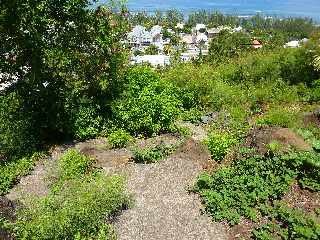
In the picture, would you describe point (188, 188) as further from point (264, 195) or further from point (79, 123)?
point (79, 123)

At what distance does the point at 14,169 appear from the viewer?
9.45m

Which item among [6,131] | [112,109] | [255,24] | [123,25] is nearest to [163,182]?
[112,109]

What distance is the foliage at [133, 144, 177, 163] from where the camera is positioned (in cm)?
932

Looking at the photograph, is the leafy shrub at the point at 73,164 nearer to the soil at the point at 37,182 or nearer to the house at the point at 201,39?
the soil at the point at 37,182

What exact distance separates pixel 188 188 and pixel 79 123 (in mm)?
3805

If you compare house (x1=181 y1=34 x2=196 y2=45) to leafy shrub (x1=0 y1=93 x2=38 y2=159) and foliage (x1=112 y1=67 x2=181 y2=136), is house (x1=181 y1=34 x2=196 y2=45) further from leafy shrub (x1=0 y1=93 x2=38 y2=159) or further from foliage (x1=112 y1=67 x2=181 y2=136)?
leafy shrub (x1=0 y1=93 x2=38 y2=159)

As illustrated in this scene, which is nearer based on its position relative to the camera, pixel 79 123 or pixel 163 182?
pixel 163 182

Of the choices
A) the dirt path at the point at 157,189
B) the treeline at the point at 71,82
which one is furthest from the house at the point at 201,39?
the dirt path at the point at 157,189

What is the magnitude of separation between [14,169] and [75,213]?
3.37 meters

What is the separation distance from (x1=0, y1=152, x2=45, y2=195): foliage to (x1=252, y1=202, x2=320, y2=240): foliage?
496 centimetres

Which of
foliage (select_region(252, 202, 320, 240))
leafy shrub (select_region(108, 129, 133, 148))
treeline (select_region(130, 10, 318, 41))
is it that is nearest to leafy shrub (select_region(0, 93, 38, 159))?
leafy shrub (select_region(108, 129, 133, 148))

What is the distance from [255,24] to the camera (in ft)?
444

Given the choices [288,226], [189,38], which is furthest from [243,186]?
[189,38]

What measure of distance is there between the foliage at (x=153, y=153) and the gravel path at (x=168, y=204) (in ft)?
0.59
